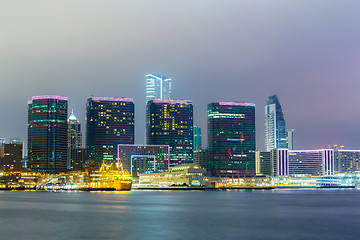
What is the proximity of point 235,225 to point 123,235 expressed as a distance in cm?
1891

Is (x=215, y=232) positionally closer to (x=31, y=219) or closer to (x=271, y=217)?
(x=271, y=217)

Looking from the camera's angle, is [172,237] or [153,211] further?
[153,211]

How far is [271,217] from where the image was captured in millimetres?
94438

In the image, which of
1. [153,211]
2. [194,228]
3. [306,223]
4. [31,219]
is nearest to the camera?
[194,228]

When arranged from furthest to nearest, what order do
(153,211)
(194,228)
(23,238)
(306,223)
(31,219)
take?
(153,211), (31,219), (306,223), (194,228), (23,238)

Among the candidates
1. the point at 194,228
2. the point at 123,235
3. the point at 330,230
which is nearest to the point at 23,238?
the point at 123,235

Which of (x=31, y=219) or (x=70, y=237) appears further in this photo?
(x=31, y=219)

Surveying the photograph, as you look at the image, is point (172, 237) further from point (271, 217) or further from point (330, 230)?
point (271, 217)

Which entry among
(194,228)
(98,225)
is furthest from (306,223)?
(98,225)

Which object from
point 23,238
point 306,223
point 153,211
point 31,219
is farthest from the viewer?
point 153,211

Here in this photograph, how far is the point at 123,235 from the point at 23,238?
40.9 feet

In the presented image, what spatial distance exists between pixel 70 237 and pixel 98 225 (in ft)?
43.5

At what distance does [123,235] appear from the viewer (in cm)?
7088

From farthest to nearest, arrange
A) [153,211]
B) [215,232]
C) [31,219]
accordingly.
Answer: [153,211] < [31,219] < [215,232]
